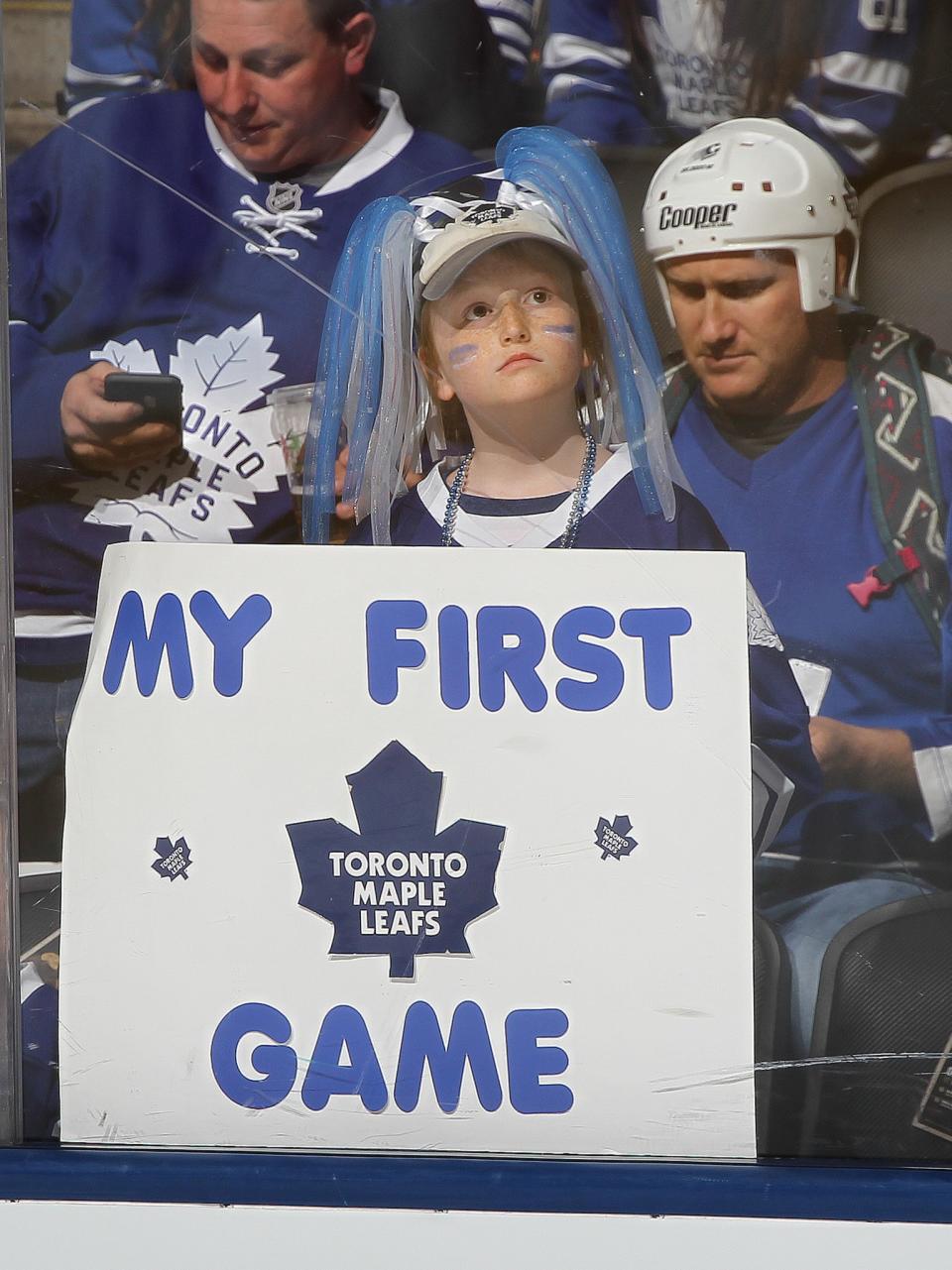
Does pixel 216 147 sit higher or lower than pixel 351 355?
higher

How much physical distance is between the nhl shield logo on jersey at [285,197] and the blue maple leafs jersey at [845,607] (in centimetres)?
87

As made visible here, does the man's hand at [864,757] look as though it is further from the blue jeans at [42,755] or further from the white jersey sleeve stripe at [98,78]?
the white jersey sleeve stripe at [98,78]

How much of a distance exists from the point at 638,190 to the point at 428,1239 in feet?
5.55

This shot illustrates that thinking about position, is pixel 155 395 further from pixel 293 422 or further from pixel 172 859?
pixel 172 859

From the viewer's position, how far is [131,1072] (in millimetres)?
1916

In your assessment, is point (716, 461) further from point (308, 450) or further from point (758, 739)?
point (308, 450)

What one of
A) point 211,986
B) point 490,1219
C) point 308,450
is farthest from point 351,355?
point 490,1219

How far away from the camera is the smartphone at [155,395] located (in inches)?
75.6

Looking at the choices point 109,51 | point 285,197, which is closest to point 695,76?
point 285,197

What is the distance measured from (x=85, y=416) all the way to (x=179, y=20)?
0.65 metres

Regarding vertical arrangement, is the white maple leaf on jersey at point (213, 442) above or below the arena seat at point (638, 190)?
below

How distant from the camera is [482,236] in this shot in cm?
188

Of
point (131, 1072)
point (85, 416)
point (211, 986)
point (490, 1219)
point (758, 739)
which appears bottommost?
point (490, 1219)

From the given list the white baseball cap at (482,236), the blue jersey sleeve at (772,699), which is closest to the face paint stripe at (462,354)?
the white baseball cap at (482,236)
